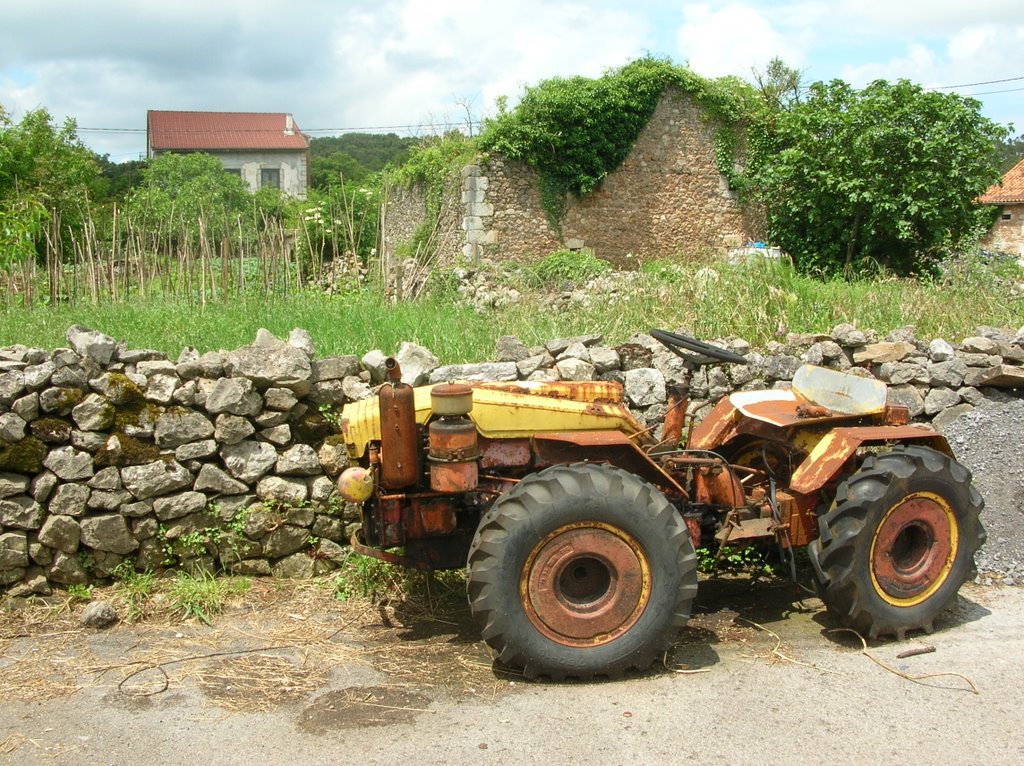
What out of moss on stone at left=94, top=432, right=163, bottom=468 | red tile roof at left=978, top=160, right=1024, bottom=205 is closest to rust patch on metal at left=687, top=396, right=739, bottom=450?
moss on stone at left=94, top=432, right=163, bottom=468

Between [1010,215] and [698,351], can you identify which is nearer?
[698,351]

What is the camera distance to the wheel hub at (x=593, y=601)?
3.85m

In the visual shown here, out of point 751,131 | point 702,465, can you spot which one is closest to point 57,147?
point 751,131

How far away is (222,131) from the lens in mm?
53188

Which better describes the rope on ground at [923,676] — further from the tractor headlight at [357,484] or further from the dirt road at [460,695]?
the tractor headlight at [357,484]

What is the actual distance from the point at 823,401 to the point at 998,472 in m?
1.74

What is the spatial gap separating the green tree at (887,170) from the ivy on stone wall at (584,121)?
243 centimetres

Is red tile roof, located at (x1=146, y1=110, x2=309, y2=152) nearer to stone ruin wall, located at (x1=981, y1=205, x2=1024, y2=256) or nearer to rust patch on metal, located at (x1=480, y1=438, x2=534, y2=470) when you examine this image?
stone ruin wall, located at (x1=981, y1=205, x2=1024, y2=256)

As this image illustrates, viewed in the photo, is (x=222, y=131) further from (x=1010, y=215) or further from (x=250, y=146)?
(x=1010, y=215)

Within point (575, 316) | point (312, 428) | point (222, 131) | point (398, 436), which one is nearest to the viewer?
point (398, 436)

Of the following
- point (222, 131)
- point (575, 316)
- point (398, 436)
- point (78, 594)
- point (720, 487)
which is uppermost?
point (222, 131)

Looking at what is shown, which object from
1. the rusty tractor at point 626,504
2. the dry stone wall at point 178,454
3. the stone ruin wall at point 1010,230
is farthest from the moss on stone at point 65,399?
the stone ruin wall at point 1010,230

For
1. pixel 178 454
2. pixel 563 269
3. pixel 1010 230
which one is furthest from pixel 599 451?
pixel 1010 230

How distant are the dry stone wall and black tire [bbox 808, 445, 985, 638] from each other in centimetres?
203
